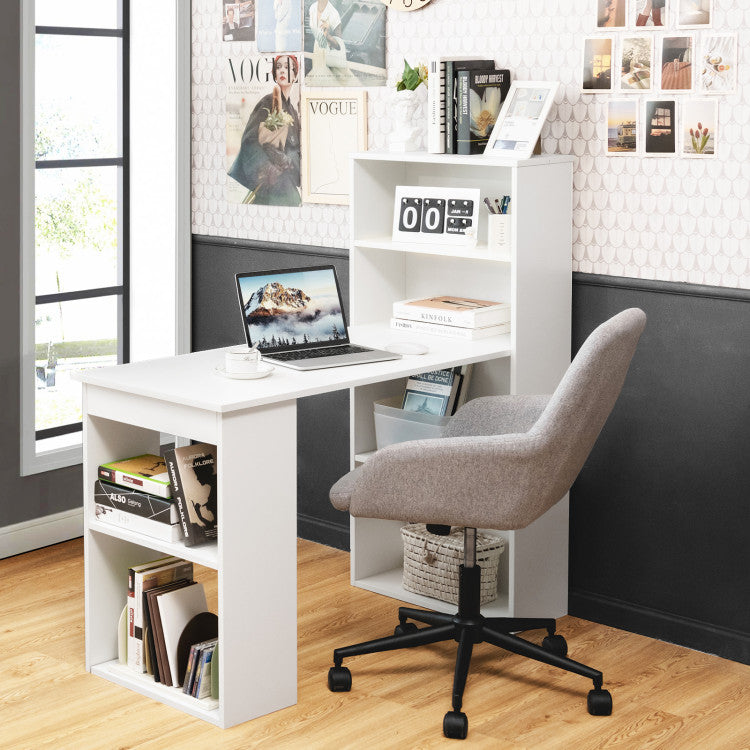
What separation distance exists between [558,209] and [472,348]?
0.45 m

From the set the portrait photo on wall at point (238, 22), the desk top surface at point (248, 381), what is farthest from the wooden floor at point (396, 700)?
the portrait photo on wall at point (238, 22)

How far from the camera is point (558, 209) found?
341 centimetres

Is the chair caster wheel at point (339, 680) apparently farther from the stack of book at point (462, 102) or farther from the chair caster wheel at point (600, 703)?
the stack of book at point (462, 102)

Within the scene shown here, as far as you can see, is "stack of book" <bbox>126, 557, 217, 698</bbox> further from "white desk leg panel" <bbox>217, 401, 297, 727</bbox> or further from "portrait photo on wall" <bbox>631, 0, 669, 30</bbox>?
"portrait photo on wall" <bbox>631, 0, 669, 30</bbox>

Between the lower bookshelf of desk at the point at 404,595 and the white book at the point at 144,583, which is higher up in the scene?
the white book at the point at 144,583

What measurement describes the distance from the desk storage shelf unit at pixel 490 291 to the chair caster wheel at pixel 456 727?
0.65 meters

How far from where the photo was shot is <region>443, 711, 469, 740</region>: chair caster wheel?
9.25ft

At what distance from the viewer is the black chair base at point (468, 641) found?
9.71ft

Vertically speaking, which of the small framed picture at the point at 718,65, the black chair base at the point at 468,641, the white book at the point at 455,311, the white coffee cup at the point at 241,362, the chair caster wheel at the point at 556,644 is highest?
the small framed picture at the point at 718,65

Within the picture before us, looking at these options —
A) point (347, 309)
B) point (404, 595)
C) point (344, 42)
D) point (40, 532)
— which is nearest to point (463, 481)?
point (404, 595)

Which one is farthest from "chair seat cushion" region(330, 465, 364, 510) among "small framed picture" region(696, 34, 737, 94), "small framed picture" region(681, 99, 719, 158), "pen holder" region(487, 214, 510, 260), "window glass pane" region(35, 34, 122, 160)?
"window glass pane" region(35, 34, 122, 160)

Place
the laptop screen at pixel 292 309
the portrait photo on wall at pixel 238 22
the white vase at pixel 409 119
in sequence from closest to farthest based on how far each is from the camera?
1. the laptop screen at pixel 292 309
2. the white vase at pixel 409 119
3. the portrait photo on wall at pixel 238 22

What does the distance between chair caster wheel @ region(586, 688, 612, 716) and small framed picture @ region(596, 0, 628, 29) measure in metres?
1.69

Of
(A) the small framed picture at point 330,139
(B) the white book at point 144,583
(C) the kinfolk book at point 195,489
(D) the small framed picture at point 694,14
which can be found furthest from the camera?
(A) the small framed picture at point 330,139
